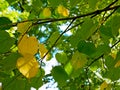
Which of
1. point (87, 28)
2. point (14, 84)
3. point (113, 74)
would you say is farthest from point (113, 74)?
point (14, 84)

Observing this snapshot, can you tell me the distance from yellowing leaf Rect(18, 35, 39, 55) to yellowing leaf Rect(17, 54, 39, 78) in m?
0.02

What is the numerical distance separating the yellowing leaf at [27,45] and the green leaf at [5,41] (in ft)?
0.31

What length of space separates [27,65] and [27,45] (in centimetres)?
8

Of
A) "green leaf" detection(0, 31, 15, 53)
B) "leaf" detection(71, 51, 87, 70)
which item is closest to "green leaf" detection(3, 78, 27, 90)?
"green leaf" detection(0, 31, 15, 53)

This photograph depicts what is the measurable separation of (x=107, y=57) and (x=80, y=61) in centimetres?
23

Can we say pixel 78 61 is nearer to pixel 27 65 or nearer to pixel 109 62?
pixel 109 62

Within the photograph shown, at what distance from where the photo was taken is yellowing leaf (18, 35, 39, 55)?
4.00ft

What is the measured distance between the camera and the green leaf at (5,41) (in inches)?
52.0

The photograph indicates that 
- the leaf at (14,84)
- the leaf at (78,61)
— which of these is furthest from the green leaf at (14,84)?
the leaf at (78,61)

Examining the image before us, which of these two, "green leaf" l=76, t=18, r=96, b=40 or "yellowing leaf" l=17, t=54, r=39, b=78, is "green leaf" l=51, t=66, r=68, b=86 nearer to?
"green leaf" l=76, t=18, r=96, b=40

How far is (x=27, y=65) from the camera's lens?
3.97ft

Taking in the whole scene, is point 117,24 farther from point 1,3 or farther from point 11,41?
point 1,3

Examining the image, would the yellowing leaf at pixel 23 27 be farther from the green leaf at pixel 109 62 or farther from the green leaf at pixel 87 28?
the green leaf at pixel 109 62

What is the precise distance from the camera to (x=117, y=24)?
→ 150 cm
